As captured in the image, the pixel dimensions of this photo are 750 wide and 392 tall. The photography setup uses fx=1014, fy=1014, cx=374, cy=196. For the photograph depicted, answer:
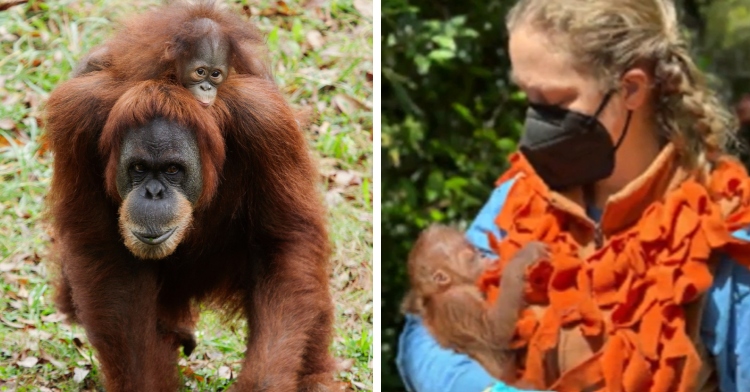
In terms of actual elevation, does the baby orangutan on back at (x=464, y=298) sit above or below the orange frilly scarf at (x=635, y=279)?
below

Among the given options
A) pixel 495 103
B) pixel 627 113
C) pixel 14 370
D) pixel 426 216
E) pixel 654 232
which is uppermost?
pixel 627 113

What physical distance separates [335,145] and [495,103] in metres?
0.50

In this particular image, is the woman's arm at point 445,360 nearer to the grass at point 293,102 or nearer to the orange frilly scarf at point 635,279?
the orange frilly scarf at point 635,279

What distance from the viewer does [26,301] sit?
7.93 feet

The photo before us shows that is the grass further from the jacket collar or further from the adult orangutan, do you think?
the jacket collar

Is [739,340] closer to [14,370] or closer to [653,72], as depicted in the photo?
[653,72]

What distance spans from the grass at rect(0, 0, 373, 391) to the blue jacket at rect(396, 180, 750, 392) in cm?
40

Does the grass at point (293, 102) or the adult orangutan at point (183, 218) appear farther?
the grass at point (293, 102)

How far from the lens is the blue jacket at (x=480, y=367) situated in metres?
1.65

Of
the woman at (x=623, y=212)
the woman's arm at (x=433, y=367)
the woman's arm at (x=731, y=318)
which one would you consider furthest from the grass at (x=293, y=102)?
the woman's arm at (x=731, y=318)

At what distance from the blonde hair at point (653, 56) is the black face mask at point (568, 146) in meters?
0.07

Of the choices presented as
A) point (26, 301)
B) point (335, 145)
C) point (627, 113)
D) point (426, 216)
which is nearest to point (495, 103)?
point (426, 216)

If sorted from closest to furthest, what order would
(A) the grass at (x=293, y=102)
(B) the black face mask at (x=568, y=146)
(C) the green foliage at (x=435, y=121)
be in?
(B) the black face mask at (x=568, y=146) < (A) the grass at (x=293, y=102) < (C) the green foliage at (x=435, y=121)

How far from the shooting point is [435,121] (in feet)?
8.33
